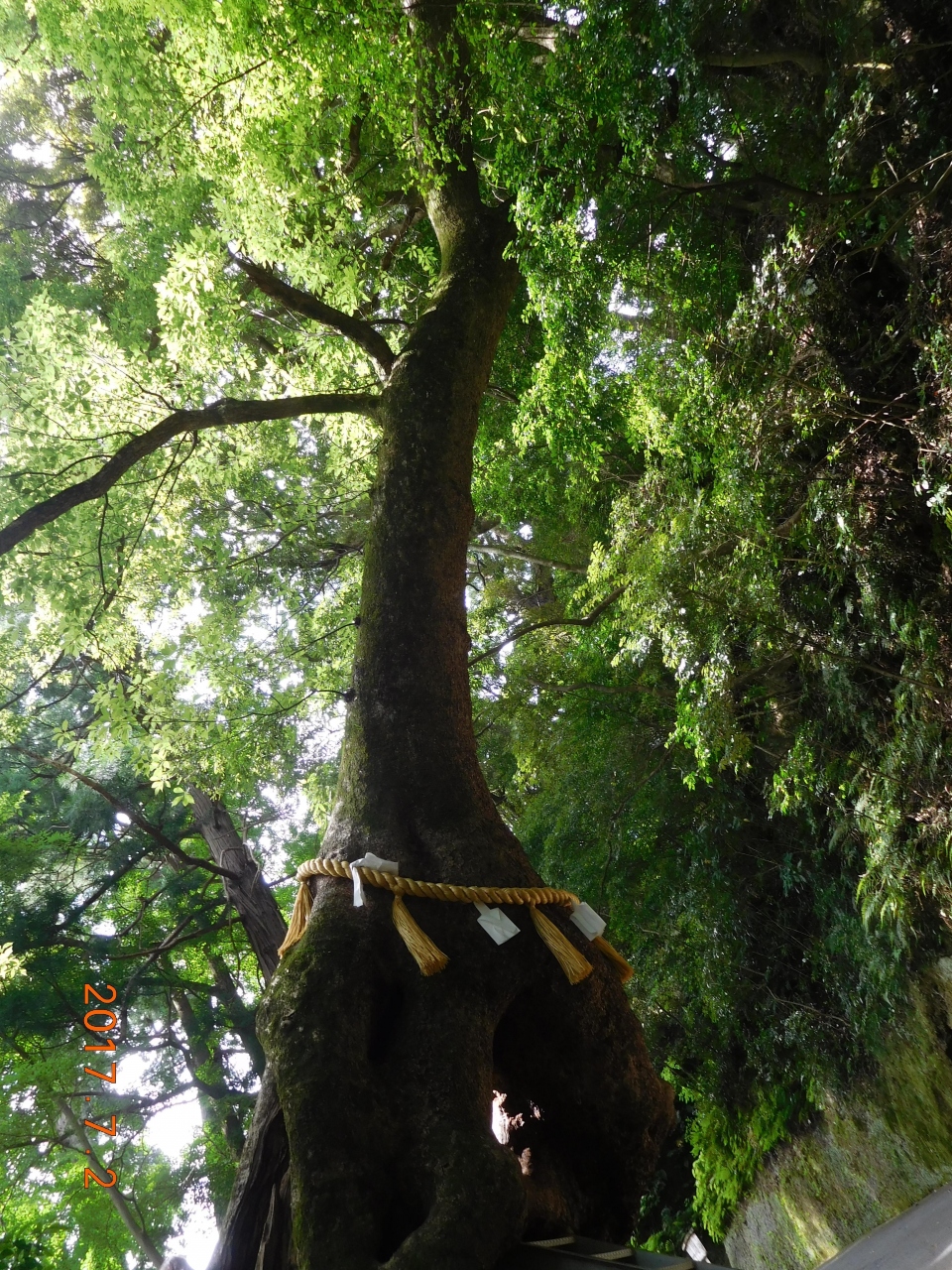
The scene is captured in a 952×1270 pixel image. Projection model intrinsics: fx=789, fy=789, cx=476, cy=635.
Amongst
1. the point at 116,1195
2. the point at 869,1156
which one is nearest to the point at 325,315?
the point at 869,1156

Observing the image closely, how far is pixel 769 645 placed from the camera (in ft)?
12.3

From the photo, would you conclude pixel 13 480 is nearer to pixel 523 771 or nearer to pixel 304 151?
pixel 304 151

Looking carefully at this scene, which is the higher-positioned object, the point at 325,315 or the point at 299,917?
the point at 325,315

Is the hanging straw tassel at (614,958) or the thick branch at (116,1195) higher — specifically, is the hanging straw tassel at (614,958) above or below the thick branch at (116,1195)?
below

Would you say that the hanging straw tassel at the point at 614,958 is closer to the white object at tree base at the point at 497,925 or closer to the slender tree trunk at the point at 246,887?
the white object at tree base at the point at 497,925

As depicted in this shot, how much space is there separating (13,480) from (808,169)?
4.15 m

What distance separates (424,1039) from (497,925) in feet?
1.04

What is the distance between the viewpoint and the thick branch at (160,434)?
2828mm

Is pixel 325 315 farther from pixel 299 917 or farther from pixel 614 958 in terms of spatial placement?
pixel 614 958

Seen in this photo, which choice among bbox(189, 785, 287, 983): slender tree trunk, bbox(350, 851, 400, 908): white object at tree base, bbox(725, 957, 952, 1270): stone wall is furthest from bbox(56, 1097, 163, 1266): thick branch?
bbox(350, 851, 400, 908): white object at tree base

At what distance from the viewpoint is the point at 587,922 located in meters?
2.23

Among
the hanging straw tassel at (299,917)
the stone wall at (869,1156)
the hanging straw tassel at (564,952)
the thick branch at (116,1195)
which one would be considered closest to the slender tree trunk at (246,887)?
the stone wall at (869,1156)

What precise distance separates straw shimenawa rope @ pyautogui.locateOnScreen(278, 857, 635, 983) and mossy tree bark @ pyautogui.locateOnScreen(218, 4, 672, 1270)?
5 cm

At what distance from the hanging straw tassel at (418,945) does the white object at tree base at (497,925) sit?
0.13m
